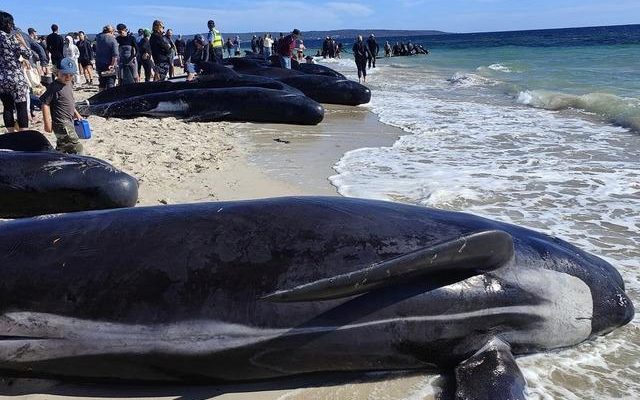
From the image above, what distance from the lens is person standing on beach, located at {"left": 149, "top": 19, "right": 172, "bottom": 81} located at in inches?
690

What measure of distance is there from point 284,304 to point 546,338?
1.71 m

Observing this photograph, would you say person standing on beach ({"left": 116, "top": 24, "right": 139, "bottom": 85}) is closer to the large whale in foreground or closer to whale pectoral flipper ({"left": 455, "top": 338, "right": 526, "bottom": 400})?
the large whale in foreground

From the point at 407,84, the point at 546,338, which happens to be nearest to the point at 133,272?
the point at 546,338

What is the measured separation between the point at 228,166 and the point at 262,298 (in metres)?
5.74

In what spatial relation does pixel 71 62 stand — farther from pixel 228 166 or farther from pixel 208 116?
pixel 208 116

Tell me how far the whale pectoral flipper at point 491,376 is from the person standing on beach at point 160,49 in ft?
51.0

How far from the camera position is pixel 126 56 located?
1708 cm

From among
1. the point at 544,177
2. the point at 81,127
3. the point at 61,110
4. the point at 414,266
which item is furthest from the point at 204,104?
the point at 414,266

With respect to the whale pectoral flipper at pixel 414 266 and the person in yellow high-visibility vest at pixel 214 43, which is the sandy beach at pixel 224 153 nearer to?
the whale pectoral flipper at pixel 414 266

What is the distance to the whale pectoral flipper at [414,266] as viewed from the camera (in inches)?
127

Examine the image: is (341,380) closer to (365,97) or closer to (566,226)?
(566,226)

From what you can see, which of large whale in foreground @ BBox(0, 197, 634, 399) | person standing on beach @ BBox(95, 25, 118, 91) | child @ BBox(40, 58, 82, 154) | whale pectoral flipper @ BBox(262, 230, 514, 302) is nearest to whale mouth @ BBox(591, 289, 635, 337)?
large whale in foreground @ BBox(0, 197, 634, 399)

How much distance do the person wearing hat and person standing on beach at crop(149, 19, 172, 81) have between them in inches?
181

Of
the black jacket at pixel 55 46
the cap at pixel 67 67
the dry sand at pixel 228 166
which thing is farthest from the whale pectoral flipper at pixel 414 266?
the black jacket at pixel 55 46
